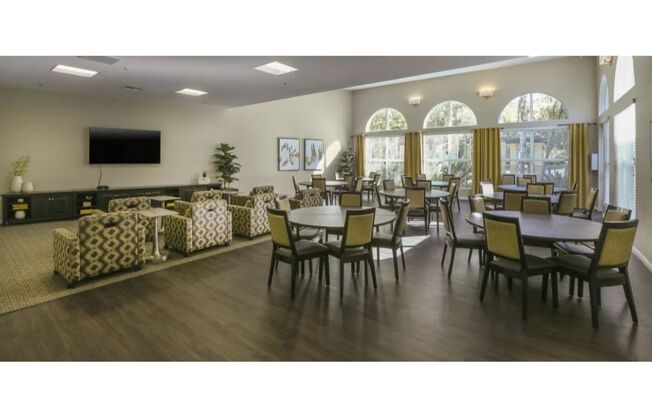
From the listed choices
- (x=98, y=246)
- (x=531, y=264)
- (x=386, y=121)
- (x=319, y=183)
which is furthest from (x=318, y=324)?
(x=386, y=121)

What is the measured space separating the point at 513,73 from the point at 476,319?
33.6ft

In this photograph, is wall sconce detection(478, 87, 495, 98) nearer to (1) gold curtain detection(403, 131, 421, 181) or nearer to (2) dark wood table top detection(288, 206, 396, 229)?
(1) gold curtain detection(403, 131, 421, 181)

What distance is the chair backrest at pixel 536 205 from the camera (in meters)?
4.92

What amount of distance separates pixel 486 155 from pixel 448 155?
142 centimetres

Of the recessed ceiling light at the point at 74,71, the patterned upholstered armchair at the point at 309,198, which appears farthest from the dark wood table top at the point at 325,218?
the recessed ceiling light at the point at 74,71

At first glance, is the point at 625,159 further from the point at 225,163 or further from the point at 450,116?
the point at 225,163

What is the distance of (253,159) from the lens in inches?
477

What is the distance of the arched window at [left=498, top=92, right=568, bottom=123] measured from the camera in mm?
10641

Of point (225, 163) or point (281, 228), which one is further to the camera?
point (225, 163)

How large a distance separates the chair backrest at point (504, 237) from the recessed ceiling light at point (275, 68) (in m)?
4.18

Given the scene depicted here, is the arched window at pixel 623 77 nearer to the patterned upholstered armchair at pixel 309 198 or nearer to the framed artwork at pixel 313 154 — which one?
the patterned upholstered armchair at pixel 309 198

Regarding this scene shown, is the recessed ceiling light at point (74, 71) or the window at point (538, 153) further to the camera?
the window at point (538, 153)

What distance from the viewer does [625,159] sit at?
6.65 m
